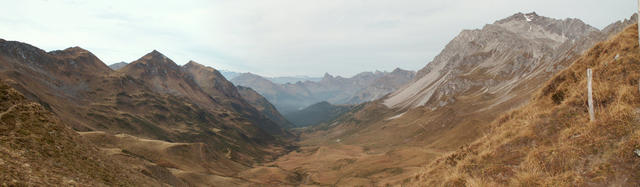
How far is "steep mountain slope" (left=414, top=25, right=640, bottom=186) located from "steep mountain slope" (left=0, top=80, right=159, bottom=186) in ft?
69.7

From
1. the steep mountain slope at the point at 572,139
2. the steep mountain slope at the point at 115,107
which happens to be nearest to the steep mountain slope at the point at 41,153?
the steep mountain slope at the point at 572,139

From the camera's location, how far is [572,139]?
14.4 metres

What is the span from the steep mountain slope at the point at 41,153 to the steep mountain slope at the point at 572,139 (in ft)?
69.7

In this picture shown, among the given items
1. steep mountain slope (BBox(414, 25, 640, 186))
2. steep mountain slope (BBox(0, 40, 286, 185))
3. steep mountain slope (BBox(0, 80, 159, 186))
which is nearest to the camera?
steep mountain slope (BBox(414, 25, 640, 186))

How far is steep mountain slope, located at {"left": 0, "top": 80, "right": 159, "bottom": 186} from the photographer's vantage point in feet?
51.1

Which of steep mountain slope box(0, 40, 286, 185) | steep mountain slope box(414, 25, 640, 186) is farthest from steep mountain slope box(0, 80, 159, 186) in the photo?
steep mountain slope box(0, 40, 286, 185)

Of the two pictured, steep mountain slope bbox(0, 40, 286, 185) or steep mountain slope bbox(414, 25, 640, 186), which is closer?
steep mountain slope bbox(414, 25, 640, 186)

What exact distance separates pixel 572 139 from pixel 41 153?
28743mm

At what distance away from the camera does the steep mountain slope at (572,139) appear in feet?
39.2

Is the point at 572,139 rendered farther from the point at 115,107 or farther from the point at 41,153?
the point at 115,107

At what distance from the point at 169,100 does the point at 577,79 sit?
197616mm

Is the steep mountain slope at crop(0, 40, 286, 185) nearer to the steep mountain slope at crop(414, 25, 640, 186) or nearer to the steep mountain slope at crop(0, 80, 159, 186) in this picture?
the steep mountain slope at crop(0, 80, 159, 186)

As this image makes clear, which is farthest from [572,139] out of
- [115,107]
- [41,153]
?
[115,107]

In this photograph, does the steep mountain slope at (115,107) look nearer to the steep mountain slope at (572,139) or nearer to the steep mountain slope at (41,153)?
the steep mountain slope at (41,153)
